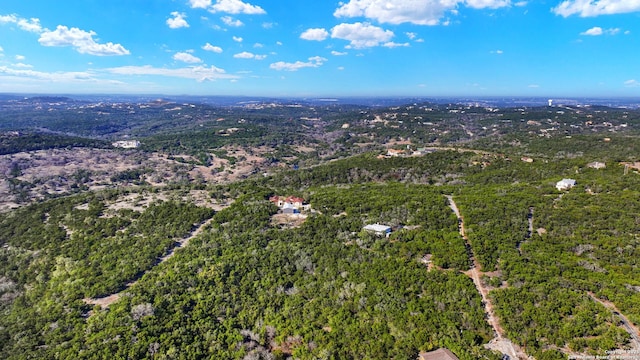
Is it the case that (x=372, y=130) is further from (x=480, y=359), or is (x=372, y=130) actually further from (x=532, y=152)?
(x=480, y=359)

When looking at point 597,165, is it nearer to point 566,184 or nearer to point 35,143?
point 566,184

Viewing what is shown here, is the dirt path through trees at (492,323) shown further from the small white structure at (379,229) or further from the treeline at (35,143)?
the treeline at (35,143)

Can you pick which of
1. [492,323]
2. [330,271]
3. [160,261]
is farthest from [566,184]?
[160,261]

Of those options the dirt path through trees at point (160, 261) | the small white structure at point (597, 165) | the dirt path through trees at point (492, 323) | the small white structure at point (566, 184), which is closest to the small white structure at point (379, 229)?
the dirt path through trees at point (492, 323)

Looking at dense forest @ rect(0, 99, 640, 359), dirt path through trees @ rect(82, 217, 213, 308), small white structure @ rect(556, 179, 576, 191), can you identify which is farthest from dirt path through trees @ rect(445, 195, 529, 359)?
dirt path through trees @ rect(82, 217, 213, 308)

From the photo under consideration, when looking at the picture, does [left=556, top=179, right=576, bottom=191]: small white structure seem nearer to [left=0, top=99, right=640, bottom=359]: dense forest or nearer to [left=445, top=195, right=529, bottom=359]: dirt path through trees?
[left=0, top=99, right=640, bottom=359]: dense forest

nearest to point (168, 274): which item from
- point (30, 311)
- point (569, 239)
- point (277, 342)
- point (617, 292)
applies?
point (30, 311)
